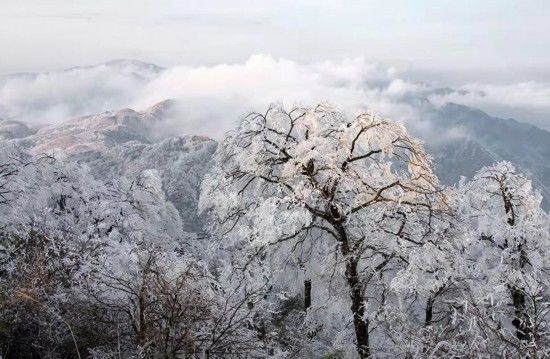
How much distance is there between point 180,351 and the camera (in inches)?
288

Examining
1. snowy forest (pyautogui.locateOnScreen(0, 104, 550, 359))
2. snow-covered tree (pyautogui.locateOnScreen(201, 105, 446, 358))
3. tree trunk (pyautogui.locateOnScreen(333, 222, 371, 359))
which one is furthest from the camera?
tree trunk (pyautogui.locateOnScreen(333, 222, 371, 359))

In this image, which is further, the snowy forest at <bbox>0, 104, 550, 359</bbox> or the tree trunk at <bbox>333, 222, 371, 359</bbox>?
the tree trunk at <bbox>333, 222, 371, 359</bbox>

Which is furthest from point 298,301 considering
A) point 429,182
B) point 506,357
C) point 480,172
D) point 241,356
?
point 506,357

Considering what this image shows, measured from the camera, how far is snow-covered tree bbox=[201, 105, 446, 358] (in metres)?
10.5

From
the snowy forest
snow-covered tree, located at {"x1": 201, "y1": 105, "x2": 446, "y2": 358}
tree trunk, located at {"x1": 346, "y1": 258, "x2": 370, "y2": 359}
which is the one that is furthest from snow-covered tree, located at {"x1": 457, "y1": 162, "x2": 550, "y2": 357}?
tree trunk, located at {"x1": 346, "y1": 258, "x2": 370, "y2": 359}

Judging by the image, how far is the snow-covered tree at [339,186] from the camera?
1052cm

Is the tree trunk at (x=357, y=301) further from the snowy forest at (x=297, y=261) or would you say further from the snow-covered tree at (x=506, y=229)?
the snow-covered tree at (x=506, y=229)

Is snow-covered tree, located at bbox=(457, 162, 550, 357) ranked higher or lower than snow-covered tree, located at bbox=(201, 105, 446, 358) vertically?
lower

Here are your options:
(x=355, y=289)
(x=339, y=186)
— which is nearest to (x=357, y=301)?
(x=355, y=289)

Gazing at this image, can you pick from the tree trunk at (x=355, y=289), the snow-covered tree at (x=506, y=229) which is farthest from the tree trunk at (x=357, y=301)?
the snow-covered tree at (x=506, y=229)

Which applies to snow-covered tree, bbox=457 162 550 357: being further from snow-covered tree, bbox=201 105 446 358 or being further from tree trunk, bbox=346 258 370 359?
tree trunk, bbox=346 258 370 359

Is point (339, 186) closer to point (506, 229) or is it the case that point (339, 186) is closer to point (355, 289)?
point (355, 289)

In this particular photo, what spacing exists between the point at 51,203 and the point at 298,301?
14232 millimetres

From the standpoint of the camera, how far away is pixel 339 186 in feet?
36.8
